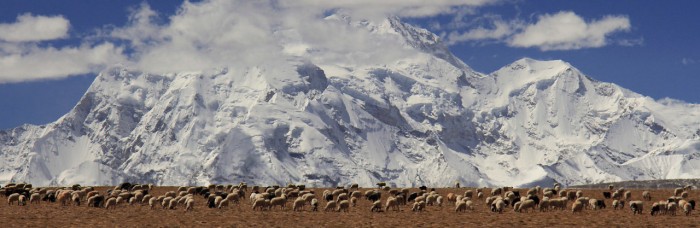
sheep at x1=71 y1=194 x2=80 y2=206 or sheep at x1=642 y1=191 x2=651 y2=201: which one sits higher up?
sheep at x1=642 y1=191 x2=651 y2=201

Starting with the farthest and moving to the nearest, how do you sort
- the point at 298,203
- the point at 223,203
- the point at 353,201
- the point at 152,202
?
the point at 353,201, the point at 223,203, the point at 152,202, the point at 298,203

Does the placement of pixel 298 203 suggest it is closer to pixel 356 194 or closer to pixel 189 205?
pixel 189 205

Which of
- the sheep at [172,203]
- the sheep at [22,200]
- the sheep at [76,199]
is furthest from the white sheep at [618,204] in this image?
the sheep at [22,200]

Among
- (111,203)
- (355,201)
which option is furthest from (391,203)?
(111,203)

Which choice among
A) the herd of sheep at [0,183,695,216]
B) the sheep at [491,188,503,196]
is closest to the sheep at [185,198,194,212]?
the herd of sheep at [0,183,695,216]

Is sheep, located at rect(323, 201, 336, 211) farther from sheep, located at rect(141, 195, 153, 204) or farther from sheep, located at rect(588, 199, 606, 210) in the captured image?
sheep, located at rect(588, 199, 606, 210)

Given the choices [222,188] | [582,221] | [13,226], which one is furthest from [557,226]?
[222,188]

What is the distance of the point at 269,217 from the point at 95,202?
16.0 metres

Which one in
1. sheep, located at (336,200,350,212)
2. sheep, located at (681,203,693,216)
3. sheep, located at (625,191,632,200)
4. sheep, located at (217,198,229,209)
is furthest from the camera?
sheep, located at (625,191,632,200)

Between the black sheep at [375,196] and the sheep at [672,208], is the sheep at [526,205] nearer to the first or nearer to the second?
the sheep at [672,208]

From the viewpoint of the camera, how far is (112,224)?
2415 inches

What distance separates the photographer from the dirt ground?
2420 inches

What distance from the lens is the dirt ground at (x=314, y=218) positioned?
61.5 meters

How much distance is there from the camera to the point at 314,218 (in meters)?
66.1
